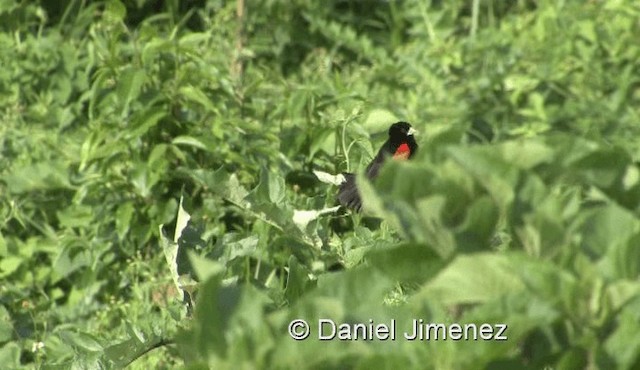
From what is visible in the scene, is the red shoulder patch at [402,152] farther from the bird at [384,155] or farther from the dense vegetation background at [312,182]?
the dense vegetation background at [312,182]

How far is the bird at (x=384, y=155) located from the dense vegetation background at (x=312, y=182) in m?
0.06

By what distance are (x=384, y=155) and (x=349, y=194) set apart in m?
0.32

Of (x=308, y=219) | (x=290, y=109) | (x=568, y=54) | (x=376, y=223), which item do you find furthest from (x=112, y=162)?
(x=568, y=54)

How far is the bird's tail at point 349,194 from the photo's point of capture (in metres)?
3.69

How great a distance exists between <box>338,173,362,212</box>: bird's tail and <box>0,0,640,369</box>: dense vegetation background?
5 centimetres

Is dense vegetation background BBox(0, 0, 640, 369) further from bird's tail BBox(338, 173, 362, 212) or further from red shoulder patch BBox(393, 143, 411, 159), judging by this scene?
red shoulder patch BBox(393, 143, 411, 159)

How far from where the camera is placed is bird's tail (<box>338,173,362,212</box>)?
3.69 m

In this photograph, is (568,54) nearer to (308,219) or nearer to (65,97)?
(65,97)

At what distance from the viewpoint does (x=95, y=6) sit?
20.9ft

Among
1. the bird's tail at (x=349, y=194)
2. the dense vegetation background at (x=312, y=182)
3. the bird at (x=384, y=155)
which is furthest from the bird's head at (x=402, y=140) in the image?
the bird's tail at (x=349, y=194)

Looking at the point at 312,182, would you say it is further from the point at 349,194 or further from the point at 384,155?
the point at 349,194

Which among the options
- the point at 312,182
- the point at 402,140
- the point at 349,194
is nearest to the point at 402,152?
the point at 402,140

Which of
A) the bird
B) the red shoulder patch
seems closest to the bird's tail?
the bird

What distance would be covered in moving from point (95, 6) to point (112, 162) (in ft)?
6.69
